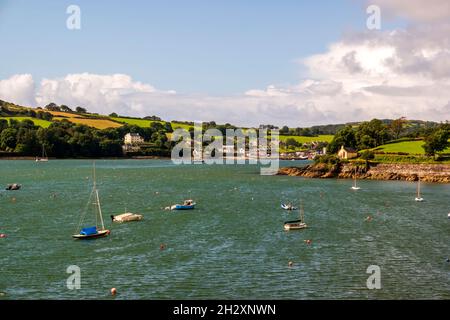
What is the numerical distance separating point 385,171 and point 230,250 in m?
96.4

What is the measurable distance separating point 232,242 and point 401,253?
16675mm

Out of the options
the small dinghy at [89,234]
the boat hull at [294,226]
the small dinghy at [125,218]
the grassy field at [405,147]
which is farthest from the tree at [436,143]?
the small dinghy at [89,234]

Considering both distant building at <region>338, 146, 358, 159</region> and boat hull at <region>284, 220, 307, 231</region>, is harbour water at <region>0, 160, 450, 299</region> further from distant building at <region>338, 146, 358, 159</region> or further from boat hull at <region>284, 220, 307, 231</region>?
distant building at <region>338, 146, 358, 159</region>

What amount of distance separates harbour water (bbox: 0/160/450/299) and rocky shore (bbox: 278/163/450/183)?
4045 cm

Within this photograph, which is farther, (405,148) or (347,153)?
(405,148)

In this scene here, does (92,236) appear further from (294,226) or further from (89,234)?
(294,226)

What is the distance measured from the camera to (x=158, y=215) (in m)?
70.8

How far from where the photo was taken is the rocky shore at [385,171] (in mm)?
127688

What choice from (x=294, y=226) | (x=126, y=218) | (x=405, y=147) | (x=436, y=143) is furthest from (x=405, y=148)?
(x=126, y=218)

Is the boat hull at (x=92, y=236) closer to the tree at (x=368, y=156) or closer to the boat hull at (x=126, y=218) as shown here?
the boat hull at (x=126, y=218)

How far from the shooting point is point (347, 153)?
152m
